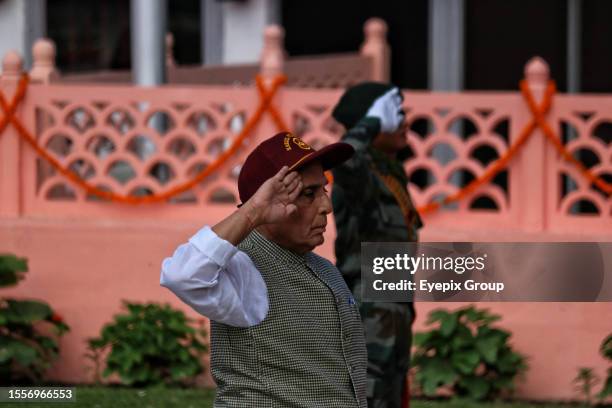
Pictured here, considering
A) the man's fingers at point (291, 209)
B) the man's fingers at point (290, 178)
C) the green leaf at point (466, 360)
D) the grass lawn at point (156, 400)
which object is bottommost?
the grass lawn at point (156, 400)

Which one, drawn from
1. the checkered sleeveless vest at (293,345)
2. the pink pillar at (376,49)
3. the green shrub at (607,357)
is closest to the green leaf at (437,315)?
the green shrub at (607,357)

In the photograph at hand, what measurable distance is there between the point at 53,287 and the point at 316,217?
17.4ft

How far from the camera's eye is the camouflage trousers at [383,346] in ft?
19.0

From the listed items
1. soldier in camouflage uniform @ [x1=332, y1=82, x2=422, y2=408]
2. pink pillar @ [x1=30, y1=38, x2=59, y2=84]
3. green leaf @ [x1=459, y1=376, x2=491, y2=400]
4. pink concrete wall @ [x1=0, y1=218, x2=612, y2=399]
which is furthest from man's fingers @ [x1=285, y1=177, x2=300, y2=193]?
pink pillar @ [x1=30, y1=38, x2=59, y2=84]

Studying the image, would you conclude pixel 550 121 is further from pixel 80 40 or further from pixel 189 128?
pixel 80 40

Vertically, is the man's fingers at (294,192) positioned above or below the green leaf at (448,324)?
above

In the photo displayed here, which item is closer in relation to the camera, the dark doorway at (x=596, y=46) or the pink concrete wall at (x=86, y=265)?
the pink concrete wall at (x=86, y=265)

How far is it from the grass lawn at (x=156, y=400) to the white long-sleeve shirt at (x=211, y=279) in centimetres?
452

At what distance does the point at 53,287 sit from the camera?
29.5 ft

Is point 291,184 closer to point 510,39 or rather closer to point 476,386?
point 476,386

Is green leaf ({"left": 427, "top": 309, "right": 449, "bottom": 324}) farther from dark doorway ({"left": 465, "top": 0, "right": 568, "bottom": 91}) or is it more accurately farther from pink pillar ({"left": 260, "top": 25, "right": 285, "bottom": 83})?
dark doorway ({"left": 465, "top": 0, "right": 568, "bottom": 91})

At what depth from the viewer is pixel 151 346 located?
8.62m

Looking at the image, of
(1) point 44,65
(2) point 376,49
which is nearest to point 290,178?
(1) point 44,65

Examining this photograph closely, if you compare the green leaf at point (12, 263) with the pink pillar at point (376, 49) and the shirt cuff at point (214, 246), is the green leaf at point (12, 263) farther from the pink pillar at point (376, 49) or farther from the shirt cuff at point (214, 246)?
the shirt cuff at point (214, 246)
